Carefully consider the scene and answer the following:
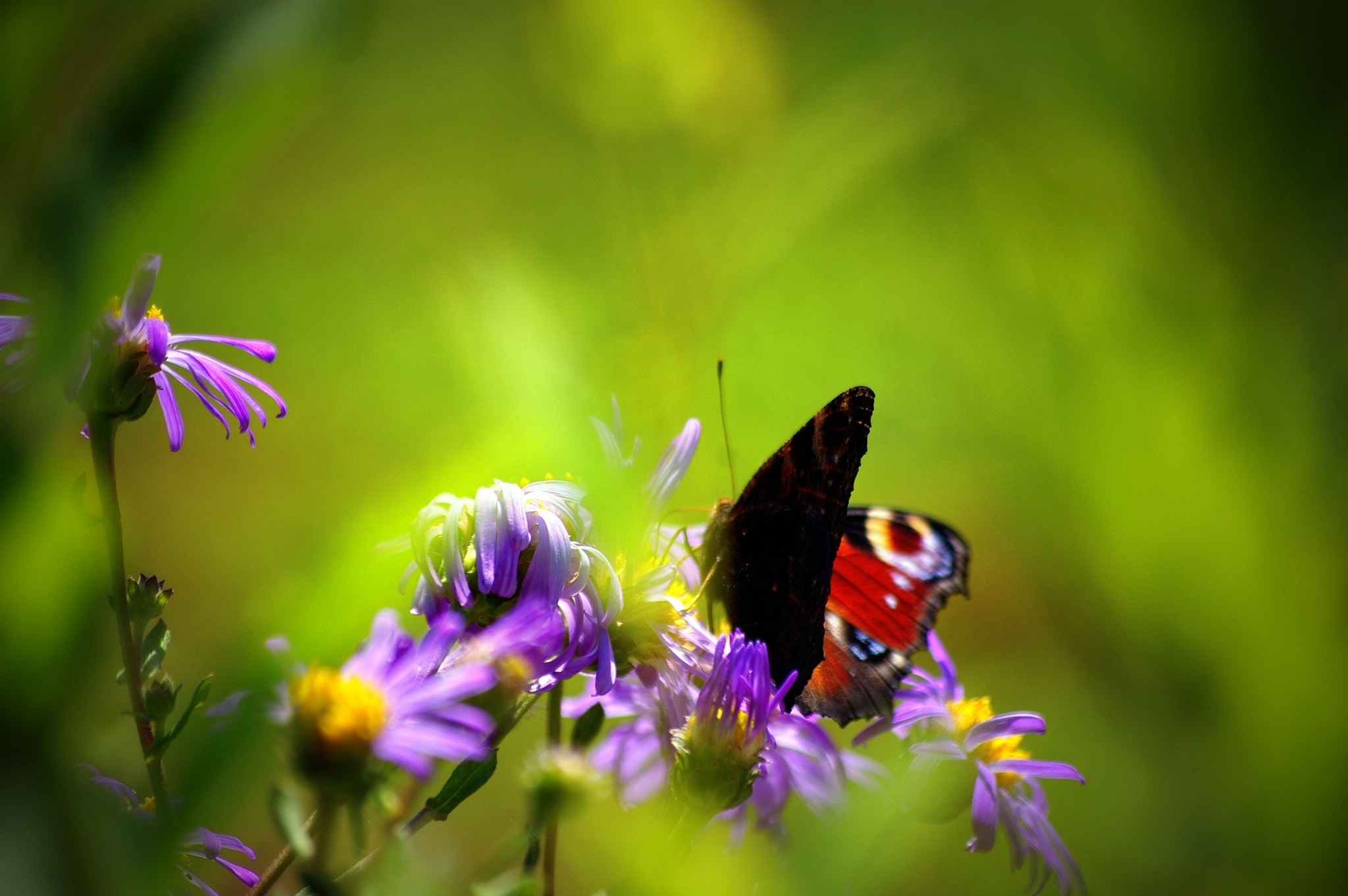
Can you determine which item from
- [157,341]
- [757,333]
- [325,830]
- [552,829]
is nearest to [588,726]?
[552,829]

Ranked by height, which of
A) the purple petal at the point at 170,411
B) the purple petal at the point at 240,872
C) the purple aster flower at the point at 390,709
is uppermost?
the purple petal at the point at 170,411

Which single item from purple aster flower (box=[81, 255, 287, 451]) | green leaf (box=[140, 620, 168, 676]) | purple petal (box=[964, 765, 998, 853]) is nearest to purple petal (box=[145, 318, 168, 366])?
purple aster flower (box=[81, 255, 287, 451])

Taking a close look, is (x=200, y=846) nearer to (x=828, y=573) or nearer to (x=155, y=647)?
(x=155, y=647)

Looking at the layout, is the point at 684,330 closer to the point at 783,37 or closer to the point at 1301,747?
the point at 1301,747

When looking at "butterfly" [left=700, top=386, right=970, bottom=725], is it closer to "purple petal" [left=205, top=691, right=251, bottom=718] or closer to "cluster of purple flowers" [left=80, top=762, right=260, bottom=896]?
"cluster of purple flowers" [left=80, top=762, right=260, bottom=896]

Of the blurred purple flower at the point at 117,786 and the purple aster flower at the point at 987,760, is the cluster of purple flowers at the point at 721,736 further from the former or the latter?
the blurred purple flower at the point at 117,786

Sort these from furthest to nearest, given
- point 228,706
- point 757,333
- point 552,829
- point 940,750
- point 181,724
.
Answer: point 757,333 < point 940,750 < point 552,829 < point 181,724 < point 228,706

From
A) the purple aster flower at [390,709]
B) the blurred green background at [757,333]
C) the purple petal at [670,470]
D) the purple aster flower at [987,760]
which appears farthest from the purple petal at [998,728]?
the purple aster flower at [390,709]
